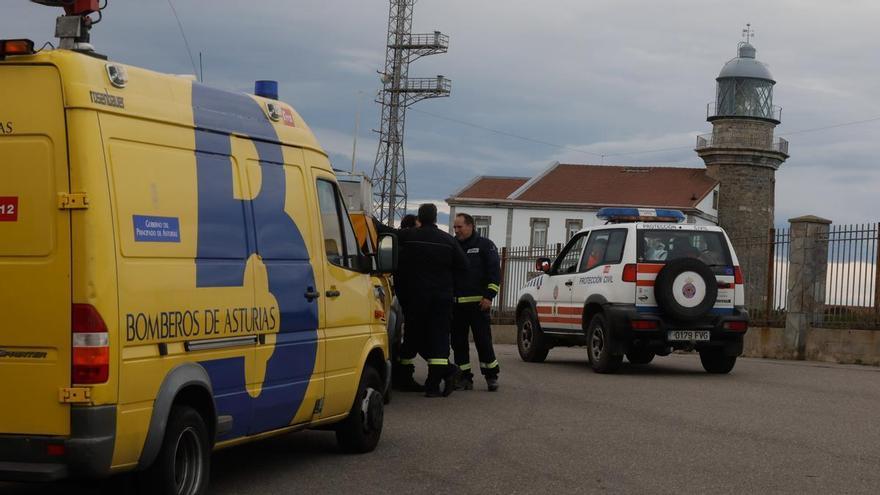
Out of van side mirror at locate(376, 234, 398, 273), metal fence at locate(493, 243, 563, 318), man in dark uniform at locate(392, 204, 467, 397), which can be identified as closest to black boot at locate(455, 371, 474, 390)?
man in dark uniform at locate(392, 204, 467, 397)

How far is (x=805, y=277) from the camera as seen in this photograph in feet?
76.1

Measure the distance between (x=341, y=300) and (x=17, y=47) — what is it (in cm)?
342

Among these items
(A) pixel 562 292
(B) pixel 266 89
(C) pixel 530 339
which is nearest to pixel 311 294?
(B) pixel 266 89

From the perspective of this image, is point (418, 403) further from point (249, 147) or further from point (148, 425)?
point (148, 425)

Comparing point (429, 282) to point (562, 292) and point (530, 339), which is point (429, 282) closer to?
point (562, 292)

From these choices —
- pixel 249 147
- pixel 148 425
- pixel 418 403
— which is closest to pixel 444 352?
pixel 418 403

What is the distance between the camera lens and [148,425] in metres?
6.89

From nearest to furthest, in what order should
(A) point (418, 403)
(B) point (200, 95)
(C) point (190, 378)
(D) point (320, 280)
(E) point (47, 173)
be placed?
(E) point (47, 173), (C) point (190, 378), (B) point (200, 95), (D) point (320, 280), (A) point (418, 403)

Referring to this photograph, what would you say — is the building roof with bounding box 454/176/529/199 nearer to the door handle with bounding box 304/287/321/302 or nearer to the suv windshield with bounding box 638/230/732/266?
the suv windshield with bounding box 638/230/732/266

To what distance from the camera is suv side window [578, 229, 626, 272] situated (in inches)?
695

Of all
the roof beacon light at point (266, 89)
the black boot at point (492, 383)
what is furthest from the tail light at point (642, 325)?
the roof beacon light at point (266, 89)

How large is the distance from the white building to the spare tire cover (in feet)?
232

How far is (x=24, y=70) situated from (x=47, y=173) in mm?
583

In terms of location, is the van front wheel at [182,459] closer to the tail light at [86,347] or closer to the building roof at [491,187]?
the tail light at [86,347]
